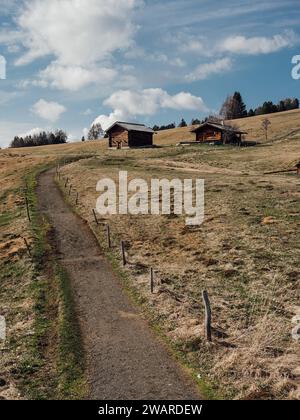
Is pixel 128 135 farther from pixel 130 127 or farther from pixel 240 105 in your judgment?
pixel 240 105

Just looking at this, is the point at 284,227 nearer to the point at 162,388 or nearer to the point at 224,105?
the point at 162,388

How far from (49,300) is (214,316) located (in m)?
8.30

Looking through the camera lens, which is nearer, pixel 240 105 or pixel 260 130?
pixel 260 130

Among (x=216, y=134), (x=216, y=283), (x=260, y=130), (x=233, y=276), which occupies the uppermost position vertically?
(x=260, y=130)

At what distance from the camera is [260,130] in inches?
4503

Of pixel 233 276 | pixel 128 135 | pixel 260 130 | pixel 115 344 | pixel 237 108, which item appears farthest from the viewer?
pixel 237 108

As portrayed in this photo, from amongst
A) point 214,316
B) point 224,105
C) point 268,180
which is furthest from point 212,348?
point 224,105

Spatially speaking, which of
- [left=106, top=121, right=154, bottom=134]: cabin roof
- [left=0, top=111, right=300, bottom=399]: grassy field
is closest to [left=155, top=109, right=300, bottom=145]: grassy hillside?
[left=106, top=121, right=154, bottom=134]: cabin roof

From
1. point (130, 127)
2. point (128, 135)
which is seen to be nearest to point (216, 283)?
point (128, 135)

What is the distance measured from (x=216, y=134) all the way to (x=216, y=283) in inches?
3100

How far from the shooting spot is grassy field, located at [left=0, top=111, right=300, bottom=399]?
1345cm

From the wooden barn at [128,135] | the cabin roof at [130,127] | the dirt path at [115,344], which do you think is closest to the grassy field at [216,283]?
the dirt path at [115,344]

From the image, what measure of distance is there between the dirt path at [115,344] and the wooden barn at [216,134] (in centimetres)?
7237

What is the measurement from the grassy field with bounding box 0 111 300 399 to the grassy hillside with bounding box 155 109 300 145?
64.6m
